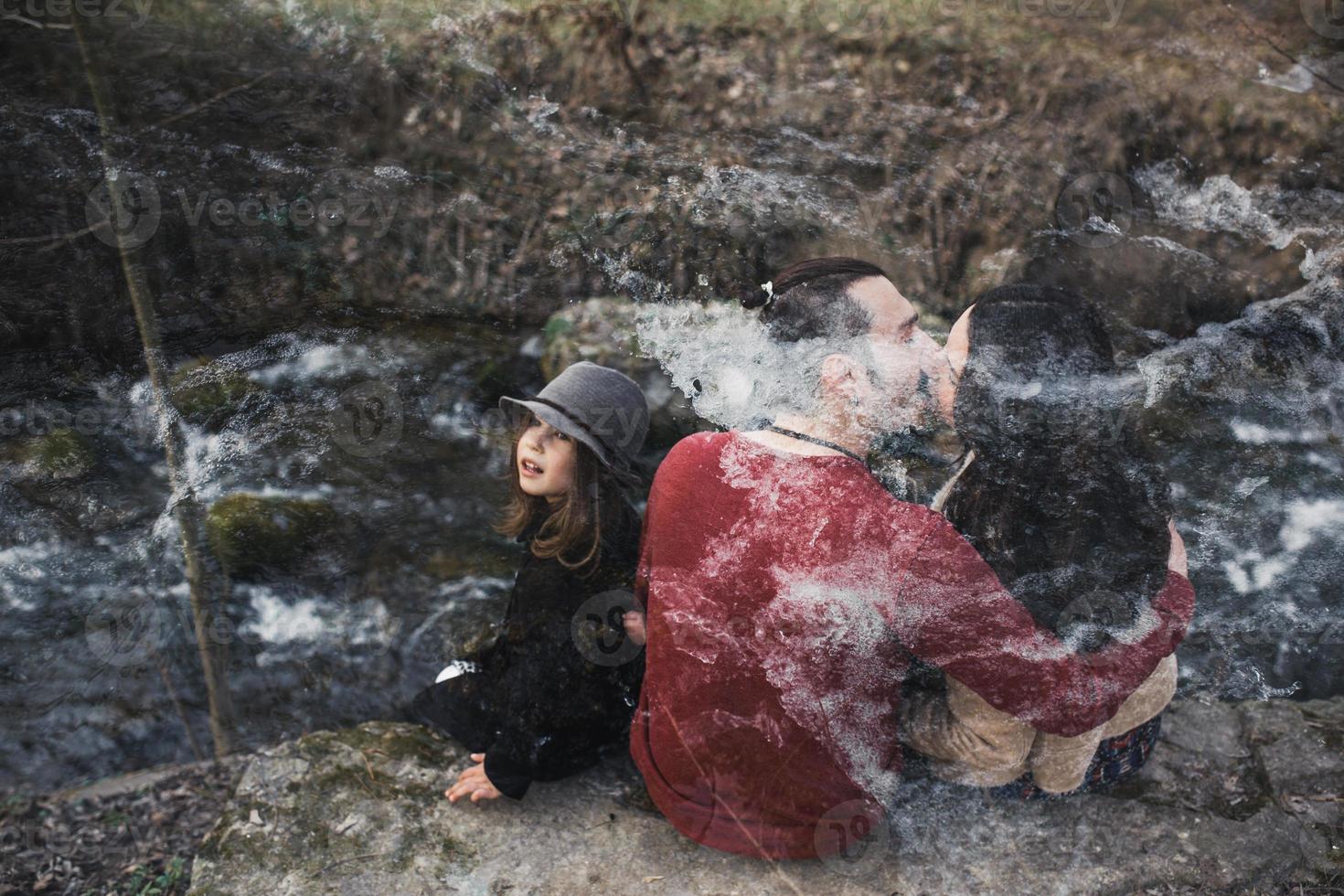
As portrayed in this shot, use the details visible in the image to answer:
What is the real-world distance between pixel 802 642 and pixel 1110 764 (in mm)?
1015

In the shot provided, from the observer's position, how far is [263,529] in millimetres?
3309

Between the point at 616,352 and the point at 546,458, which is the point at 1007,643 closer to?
the point at 546,458

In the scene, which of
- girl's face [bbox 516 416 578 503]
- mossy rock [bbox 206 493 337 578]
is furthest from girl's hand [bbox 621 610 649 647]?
mossy rock [bbox 206 493 337 578]

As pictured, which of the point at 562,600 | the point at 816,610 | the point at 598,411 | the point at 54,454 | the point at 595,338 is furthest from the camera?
the point at 595,338

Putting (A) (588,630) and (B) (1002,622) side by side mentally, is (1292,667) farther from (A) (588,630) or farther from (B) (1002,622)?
(A) (588,630)

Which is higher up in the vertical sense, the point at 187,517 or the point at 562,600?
the point at 562,600

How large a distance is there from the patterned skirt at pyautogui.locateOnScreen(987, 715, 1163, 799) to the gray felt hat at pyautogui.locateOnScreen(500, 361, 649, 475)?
140cm

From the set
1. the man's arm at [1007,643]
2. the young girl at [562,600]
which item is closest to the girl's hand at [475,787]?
the young girl at [562,600]

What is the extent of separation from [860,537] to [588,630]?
88 centimetres

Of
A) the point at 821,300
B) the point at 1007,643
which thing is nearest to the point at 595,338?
the point at 821,300

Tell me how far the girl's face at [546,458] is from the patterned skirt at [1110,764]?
148 centimetres

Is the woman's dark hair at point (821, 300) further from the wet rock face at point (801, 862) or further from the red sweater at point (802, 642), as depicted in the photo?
the wet rock face at point (801, 862)

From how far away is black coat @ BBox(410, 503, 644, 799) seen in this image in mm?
2705

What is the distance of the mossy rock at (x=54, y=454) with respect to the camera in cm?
315
